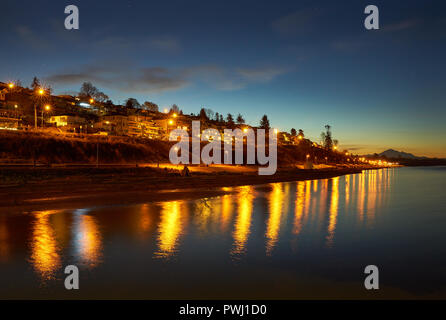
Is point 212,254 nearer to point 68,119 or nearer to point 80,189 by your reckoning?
point 80,189

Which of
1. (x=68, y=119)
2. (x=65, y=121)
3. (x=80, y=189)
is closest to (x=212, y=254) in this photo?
(x=80, y=189)

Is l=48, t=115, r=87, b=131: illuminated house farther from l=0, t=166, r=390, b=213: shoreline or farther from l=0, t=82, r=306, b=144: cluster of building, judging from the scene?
l=0, t=166, r=390, b=213: shoreline

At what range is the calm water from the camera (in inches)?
328

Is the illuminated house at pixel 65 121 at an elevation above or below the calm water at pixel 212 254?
above

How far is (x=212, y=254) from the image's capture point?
11.5 metres

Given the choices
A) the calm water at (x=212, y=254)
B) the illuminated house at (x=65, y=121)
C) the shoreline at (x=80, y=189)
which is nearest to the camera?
the calm water at (x=212, y=254)

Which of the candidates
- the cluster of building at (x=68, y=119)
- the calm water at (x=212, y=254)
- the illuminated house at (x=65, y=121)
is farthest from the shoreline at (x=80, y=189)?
the illuminated house at (x=65, y=121)

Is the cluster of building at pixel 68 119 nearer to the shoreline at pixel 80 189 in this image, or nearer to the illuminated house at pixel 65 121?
the illuminated house at pixel 65 121

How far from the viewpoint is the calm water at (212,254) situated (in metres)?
8.34

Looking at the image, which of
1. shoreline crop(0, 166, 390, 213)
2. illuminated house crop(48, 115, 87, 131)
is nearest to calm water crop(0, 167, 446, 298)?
shoreline crop(0, 166, 390, 213)
